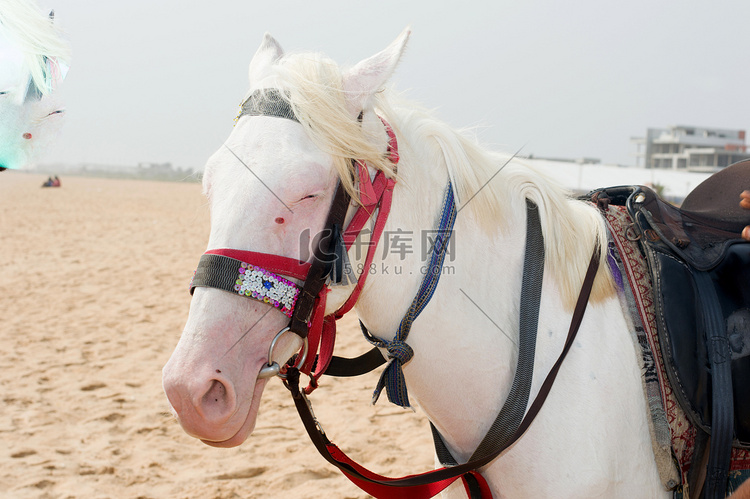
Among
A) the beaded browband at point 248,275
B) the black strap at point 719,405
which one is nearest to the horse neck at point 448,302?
the beaded browband at point 248,275

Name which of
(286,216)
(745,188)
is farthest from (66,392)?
(745,188)

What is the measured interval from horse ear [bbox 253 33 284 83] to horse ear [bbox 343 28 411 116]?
0.30m

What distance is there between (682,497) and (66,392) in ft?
16.7

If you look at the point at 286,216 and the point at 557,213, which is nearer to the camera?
the point at 286,216

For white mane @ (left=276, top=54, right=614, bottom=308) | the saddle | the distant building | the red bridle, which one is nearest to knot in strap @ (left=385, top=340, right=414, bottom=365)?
the red bridle

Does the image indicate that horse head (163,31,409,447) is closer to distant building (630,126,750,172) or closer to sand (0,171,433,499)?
sand (0,171,433,499)

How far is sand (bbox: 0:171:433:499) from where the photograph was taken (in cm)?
342

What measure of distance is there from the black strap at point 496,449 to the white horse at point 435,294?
0.03m

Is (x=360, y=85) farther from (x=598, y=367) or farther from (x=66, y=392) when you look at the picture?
(x=66, y=392)

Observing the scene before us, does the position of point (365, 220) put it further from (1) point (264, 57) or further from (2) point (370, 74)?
(1) point (264, 57)

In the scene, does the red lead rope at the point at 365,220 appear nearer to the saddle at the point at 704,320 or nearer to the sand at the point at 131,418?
the sand at the point at 131,418

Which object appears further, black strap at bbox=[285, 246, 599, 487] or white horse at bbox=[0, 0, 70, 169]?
black strap at bbox=[285, 246, 599, 487]

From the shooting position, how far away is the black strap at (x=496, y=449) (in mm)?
1474

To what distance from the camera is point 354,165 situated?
4.58 ft
